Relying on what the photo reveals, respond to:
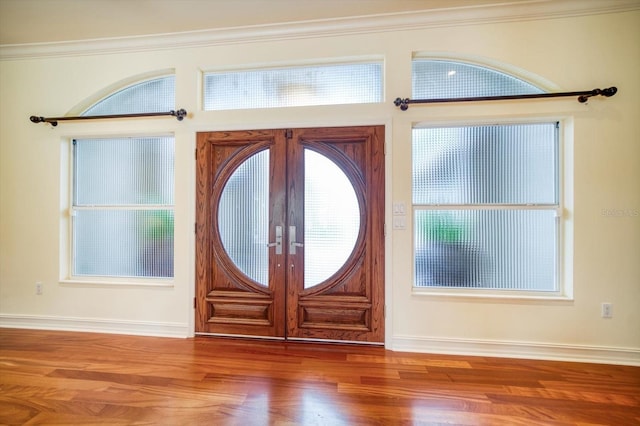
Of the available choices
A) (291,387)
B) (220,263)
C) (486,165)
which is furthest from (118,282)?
(486,165)

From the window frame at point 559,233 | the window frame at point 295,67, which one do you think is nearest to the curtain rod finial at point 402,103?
the window frame at point 295,67

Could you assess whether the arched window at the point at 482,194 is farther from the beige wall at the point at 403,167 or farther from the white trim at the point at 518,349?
the white trim at the point at 518,349

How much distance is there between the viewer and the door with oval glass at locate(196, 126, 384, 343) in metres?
2.52

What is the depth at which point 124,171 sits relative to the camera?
2.89m

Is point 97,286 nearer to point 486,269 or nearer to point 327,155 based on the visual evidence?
point 327,155

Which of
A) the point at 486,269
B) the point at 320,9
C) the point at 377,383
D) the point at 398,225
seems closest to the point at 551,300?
the point at 486,269

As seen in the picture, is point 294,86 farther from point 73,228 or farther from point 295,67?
point 73,228

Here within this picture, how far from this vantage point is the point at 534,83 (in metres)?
2.40

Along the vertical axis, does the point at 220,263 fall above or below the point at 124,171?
below

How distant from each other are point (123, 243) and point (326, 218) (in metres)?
2.17

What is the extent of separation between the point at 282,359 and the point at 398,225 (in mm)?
1513

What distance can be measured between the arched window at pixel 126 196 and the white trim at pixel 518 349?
2.47 meters

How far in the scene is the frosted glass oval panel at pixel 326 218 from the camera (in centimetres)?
256

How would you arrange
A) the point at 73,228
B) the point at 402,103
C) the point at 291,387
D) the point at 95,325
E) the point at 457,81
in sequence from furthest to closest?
1. the point at 73,228
2. the point at 95,325
3. the point at 457,81
4. the point at 402,103
5. the point at 291,387
